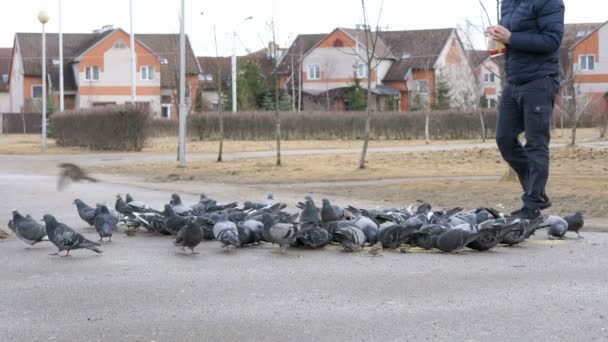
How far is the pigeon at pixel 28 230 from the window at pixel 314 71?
6899cm

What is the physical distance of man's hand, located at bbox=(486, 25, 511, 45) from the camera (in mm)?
10156

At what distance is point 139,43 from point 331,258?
67578 millimetres

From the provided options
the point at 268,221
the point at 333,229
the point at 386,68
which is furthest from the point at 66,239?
the point at 386,68

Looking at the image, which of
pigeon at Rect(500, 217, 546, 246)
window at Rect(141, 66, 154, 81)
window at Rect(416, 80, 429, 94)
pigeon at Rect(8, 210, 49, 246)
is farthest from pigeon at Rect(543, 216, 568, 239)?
window at Rect(141, 66, 154, 81)

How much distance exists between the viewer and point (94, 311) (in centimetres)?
680

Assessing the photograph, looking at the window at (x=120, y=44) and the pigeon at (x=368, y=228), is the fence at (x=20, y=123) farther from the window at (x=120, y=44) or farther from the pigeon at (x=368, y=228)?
the pigeon at (x=368, y=228)

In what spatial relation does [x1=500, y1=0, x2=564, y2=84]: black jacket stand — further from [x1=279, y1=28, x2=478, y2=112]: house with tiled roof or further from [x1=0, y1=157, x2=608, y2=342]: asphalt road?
[x1=279, y1=28, x2=478, y2=112]: house with tiled roof

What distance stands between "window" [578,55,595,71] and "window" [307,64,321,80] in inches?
778

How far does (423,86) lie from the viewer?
252 ft

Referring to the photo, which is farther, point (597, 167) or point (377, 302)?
point (597, 167)

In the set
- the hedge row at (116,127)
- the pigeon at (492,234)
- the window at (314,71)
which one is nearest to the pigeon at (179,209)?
the pigeon at (492,234)

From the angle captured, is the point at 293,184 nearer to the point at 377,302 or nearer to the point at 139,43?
the point at 377,302

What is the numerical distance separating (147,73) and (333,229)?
2684 inches

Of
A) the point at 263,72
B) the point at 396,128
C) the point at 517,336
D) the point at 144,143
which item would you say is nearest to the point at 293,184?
the point at 517,336
